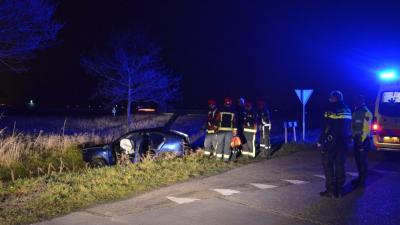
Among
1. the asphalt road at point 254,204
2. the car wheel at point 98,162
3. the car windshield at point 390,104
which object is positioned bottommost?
the asphalt road at point 254,204

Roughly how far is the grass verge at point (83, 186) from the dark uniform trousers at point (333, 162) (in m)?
3.10

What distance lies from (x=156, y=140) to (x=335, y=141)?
6755mm

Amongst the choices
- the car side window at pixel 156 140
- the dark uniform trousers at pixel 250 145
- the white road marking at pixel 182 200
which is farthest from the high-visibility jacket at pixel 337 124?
the car side window at pixel 156 140

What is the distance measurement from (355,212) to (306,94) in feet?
32.8

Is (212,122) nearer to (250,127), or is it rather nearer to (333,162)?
(250,127)

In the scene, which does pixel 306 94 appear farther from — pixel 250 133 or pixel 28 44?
pixel 28 44

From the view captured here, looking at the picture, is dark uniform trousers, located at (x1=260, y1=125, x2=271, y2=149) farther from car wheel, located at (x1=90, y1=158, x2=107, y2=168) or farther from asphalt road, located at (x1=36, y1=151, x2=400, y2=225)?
car wheel, located at (x1=90, y1=158, x2=107, y2=168)

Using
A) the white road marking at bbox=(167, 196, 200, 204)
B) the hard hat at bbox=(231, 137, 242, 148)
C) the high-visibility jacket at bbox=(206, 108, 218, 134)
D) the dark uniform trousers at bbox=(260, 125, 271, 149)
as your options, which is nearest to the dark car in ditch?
the high-visibility jacket at bbox=(206, 108, 218, 134)

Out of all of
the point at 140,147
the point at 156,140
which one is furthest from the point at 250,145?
the point at 140,147

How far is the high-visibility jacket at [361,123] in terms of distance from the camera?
9336mm

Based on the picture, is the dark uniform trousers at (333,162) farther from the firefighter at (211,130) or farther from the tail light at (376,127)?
the tail light at (376,127)

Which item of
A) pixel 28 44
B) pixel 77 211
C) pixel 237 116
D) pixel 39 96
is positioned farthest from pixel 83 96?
pixel 77 211

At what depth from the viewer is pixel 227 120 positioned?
39.3 ft

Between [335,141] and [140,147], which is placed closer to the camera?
[335,141]
